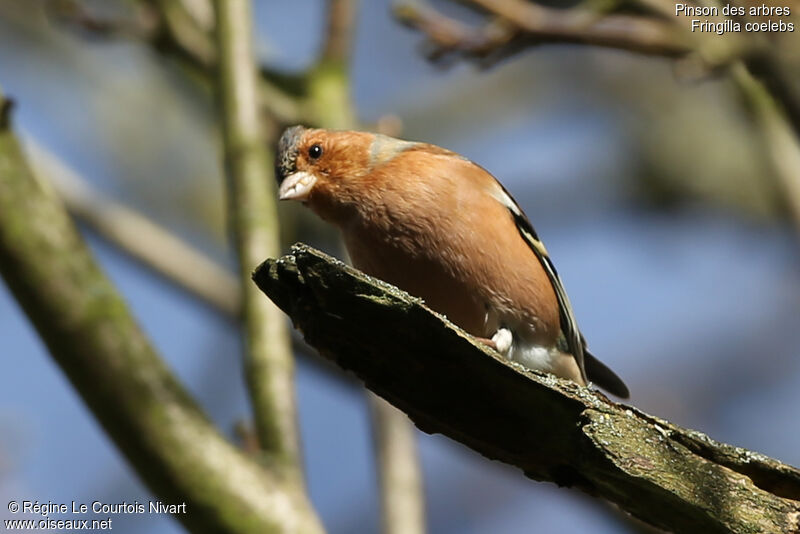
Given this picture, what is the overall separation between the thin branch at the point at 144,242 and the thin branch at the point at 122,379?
1700 millimetres

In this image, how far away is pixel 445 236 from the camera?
4613 mm

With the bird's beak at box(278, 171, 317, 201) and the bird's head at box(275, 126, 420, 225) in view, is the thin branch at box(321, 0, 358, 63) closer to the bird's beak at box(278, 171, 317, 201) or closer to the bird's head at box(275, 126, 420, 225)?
the bird's head at box(275, 126, 420, 225)

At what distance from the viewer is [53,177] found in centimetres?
693

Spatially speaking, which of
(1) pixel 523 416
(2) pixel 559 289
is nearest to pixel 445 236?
(2) pixel 559 289

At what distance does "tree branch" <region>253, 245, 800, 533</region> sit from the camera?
2945 millimetres

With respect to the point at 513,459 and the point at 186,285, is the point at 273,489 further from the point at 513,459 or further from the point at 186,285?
the point at 186,285

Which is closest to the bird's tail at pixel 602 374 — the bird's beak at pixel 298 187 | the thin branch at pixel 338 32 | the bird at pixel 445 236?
the bird at pixel 445 236

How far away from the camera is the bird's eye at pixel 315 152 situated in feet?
17.3

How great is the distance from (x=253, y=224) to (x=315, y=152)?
1.86ft

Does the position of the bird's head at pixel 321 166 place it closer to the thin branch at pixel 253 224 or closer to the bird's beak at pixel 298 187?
the bird's beak at pixel 298 187

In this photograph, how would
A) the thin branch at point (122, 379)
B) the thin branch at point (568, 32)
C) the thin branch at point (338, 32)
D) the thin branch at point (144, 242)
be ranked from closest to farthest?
the thin branch at point (122, 379) → the thin branch at point (568, 32) → the thin branch at point (144, 242) → the thin branch at point (338, 32)

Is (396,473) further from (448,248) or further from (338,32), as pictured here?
(338,32)

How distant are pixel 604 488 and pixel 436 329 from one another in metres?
0.74

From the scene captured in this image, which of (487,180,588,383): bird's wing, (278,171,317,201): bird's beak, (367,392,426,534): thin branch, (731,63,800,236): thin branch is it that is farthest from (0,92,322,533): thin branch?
(731,63,800,236): thin branch
